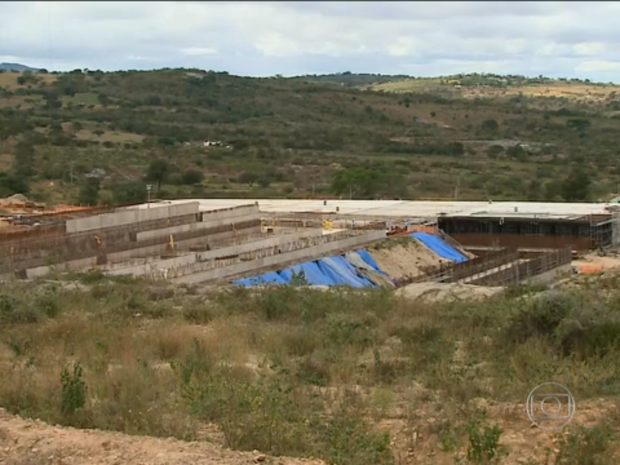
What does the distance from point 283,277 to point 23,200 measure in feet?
58.5

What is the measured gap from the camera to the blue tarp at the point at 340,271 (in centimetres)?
2484

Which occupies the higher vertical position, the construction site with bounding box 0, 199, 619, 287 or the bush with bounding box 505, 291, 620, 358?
the bush with bounding box 505, 291, 620, 358

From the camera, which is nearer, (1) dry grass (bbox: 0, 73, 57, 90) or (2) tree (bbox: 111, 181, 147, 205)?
(2) tree (bbox: 111, 181, 147, 205)

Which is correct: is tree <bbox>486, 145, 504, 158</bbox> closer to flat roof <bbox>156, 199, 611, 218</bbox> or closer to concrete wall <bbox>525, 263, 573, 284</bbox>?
flat roof <bbox>156, 199, 611, 218</bbox>

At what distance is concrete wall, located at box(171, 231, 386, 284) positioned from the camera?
22031mm

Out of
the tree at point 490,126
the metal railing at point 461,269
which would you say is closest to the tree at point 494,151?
the tree at point 490,126

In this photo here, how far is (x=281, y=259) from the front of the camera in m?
25.2

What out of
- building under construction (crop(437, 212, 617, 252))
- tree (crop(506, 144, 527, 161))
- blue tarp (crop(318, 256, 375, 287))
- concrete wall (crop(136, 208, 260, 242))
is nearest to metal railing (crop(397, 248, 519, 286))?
blue tarp (crop(318, 256, 375, 287))

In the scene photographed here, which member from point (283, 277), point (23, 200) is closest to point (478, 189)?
point (23, 200)

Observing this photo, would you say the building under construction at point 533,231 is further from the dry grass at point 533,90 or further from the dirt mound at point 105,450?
the dry grass at point 533,90

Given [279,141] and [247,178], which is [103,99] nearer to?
[279,141]

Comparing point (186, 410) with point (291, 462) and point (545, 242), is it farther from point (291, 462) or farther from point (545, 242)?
point (545, 242)

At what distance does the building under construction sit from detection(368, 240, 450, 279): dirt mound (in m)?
3.72

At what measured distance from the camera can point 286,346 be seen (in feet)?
33.7
